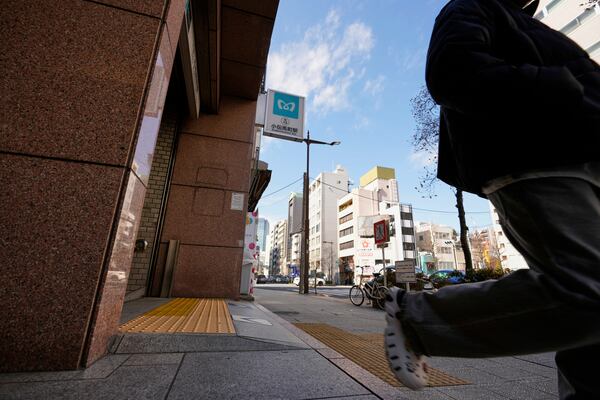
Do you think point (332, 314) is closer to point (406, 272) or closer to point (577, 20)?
point (406, 272)

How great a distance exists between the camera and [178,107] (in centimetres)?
543

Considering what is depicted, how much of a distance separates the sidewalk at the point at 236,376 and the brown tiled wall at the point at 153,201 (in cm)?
328

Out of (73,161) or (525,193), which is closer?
(525,193)

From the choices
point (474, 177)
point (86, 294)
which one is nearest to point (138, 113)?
point (86, 294)

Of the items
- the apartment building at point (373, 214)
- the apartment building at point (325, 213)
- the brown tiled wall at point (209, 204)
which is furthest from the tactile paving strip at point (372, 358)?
the apartment building at point (325, 213)

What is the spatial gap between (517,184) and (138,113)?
1771 mm

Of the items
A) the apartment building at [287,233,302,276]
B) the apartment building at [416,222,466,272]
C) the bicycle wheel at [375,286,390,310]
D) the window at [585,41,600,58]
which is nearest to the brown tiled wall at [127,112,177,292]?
the bicycle wheel at [375,286,390,310]

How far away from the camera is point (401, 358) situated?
91cm

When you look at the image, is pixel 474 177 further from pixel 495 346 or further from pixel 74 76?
pixel 74 76

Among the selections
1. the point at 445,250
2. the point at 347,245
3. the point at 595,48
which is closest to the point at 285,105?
the point at 595,48

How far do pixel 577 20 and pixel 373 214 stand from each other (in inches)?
1313

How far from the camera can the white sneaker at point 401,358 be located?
89 cm

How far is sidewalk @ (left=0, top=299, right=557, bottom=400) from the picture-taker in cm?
107

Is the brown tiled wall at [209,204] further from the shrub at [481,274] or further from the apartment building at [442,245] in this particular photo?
the apartment building at [442,245]
